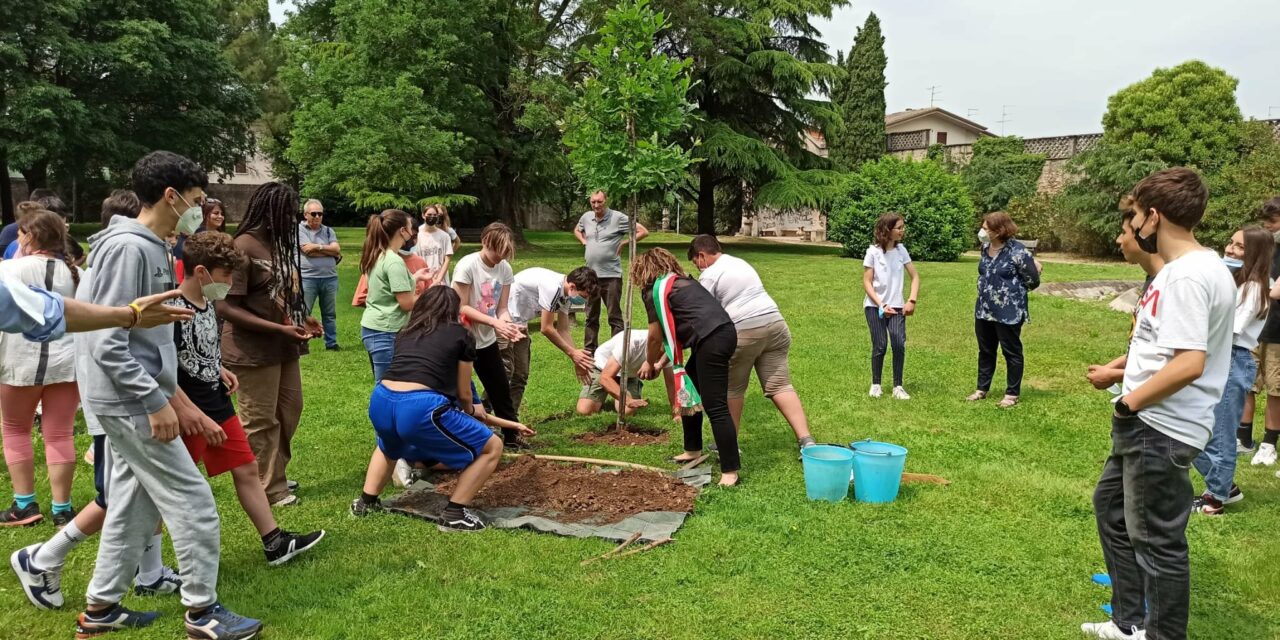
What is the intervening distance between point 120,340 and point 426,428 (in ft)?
5.76

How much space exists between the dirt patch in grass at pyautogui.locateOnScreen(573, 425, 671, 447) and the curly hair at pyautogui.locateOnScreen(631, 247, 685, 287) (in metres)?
1.52

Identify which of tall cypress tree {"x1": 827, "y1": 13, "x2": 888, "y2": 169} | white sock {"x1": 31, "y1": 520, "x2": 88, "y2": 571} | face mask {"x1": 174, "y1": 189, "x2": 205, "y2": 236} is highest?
tall cypress tree {"x1": 827, "y1": 13, "x2": 888, "y2": 169}

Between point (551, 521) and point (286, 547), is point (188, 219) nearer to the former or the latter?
point (286, 547)

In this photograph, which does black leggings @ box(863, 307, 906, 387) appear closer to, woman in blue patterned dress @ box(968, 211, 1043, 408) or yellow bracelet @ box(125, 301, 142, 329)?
woman in blue patterned dress @ box(968, 211, 1043, 408)

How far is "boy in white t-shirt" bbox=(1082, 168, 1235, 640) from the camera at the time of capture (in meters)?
2.97

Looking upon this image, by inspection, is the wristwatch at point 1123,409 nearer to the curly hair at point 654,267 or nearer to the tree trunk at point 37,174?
the curly hair at point 654,267

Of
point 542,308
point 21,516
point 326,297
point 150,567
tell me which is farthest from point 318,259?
point 150,567

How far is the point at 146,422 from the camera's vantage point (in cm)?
320

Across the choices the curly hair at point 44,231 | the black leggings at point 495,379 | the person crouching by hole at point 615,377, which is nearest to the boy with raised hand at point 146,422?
the curly hair at point 44,231

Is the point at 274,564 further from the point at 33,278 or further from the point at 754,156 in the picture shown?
the point at 754,156

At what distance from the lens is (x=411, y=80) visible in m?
22.8

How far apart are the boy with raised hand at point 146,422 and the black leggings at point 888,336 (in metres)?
6.37

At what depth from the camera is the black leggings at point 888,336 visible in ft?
26.5

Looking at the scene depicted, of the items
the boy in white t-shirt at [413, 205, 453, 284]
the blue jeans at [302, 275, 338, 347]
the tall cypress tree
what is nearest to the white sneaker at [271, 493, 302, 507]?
the boy in white t-shirt at [413, 205, 453, 284]
